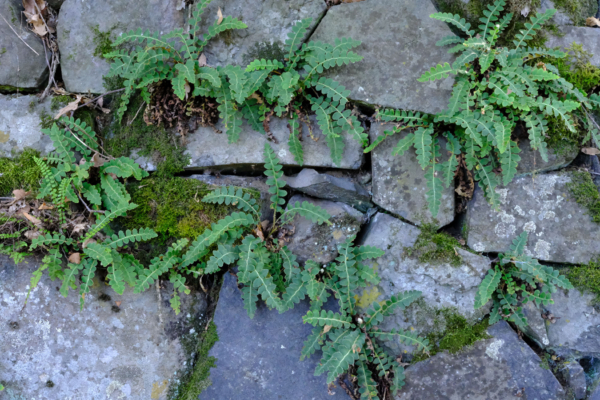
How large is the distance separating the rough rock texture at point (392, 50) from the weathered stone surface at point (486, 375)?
6.92ft

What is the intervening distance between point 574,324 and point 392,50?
9.46 ft

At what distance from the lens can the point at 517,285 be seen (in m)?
3.67

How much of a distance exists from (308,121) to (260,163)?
582mm

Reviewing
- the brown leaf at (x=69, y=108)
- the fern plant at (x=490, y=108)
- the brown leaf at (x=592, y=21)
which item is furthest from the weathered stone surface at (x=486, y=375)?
the brown leaf at (x=69, y=108)

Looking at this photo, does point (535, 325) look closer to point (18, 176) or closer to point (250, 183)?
point (250, 183)

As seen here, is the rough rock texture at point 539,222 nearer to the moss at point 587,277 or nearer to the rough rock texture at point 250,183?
the moss at point 587,277

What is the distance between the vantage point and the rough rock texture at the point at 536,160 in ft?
12.2

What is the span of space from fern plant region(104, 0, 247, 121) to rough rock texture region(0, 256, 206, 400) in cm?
174

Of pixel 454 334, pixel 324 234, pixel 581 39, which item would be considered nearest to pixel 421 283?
pixel 454 334

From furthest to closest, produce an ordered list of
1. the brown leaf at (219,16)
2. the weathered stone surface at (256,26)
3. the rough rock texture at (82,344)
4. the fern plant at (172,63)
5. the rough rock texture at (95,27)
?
1. the rough rock texture at (95,27)
2. the weathered stone surface at (256,26)
3. the brown leaf at (219,16)
4. the rough rock texture at (82,344)
5. the fern plant at (172,63)

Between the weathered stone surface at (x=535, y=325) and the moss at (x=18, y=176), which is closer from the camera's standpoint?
the weathered stone surface at (x=535, y=325)

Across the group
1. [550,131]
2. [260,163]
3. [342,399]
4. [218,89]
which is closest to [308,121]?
[260,163]

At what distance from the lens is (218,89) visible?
3668mm

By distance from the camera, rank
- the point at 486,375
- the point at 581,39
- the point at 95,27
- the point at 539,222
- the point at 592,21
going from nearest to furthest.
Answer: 1. the point at 486,375
2. the point at 539,222
3. the point at 581,39
4. the point at 592,21
5. the point at 95,27
